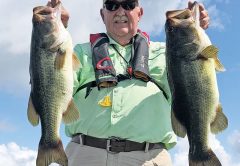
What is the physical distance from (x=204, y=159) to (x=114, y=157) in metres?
1.73

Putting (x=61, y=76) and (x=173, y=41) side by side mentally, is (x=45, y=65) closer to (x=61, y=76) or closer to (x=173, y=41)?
(x=61, y=76)

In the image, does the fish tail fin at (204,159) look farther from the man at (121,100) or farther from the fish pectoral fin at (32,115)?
the fish pectoral fin at (32,115)

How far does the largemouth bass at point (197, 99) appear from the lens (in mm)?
12102

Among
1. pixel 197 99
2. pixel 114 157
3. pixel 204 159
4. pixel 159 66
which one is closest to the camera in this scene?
pixel 204 159

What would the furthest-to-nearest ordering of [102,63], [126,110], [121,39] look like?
[121,39] → [102,63] → [126,110]

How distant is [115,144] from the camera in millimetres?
12969

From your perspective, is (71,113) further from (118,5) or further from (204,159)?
(118,5)

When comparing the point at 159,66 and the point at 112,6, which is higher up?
the point at 112,6

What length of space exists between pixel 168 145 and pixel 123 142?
3.11 ft

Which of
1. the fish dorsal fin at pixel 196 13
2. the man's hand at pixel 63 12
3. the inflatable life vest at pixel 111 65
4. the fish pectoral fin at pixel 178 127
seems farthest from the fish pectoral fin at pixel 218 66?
the man's hand at pixel 63 12

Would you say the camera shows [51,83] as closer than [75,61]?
Yes

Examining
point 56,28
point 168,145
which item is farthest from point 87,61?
point 168,145

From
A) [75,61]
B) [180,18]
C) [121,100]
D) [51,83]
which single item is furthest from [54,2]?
[180,18]

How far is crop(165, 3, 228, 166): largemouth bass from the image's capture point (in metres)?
12.1
